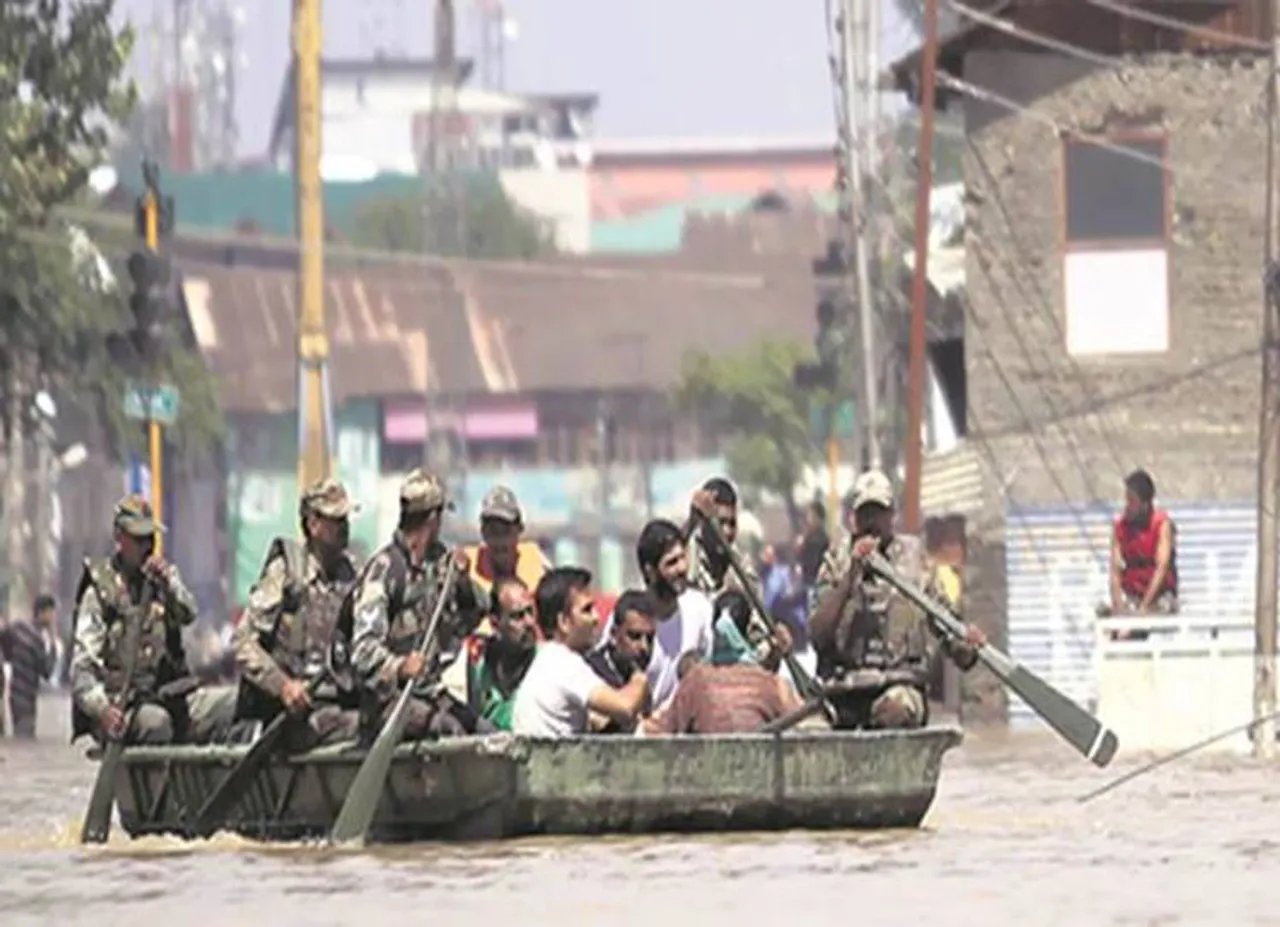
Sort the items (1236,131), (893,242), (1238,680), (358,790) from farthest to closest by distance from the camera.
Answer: (893,242)
(1236,131)
(1238,680)
(358,790)

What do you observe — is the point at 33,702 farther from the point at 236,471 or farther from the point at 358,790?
the point at 236,471

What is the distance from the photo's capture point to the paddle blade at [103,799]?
20828 mm

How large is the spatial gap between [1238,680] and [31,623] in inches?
656

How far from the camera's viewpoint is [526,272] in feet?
356

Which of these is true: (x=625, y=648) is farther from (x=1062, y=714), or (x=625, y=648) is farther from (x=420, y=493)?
(x=1062, y=714)

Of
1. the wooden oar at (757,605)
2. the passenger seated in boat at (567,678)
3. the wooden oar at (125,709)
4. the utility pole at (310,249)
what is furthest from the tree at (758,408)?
the passenger seated in boat at (567,678)

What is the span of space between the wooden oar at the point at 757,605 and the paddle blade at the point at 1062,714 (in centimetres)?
99

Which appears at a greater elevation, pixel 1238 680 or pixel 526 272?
pixel 526 272

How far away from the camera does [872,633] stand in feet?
67.3

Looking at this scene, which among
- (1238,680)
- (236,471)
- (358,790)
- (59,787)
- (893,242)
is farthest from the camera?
(236,471)

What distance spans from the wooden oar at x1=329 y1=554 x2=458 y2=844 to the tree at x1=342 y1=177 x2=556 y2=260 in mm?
84861

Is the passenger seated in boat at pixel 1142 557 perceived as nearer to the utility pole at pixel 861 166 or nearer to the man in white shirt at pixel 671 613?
the man in white shirt at pixel 671 613

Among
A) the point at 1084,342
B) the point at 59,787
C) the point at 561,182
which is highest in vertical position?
the point at 561,182

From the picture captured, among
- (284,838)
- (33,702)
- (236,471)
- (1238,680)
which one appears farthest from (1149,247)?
(236,471)
